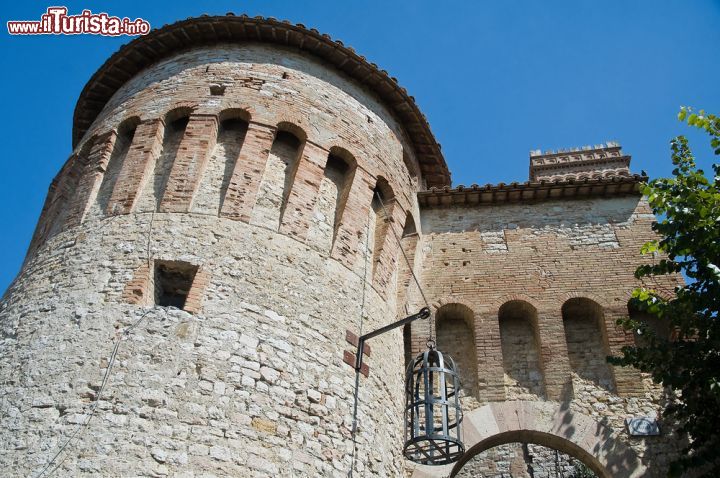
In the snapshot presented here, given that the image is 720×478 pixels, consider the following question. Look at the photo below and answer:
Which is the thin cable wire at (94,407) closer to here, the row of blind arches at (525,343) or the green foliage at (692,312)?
the row of blind arches at (525,343)

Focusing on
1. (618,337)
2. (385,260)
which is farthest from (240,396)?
(618,337)

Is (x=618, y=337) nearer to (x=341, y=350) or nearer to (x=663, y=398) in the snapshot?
(x=663, y=398)

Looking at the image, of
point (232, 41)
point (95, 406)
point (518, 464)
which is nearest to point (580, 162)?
point (518, 464)

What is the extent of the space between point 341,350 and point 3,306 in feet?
15.1

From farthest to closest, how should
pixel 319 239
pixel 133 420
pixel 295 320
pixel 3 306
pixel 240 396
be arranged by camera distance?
1. pixel 319 239
2. pixel 3 306
3. pixel 295 320
4. pixel 240 396
5. pixel 133 420

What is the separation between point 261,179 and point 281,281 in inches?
Answer: 70.0

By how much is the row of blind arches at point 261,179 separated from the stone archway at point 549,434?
9.99 ft

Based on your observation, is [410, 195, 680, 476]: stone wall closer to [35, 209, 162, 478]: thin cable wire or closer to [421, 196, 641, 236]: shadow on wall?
[421, 196, 641, 236]: shadow on wall

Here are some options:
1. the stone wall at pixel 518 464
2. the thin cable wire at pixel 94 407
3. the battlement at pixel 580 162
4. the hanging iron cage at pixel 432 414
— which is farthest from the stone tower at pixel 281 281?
the battlement at pixel 580 162

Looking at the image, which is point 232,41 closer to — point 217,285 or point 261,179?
point 261,179

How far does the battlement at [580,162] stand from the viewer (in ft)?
101

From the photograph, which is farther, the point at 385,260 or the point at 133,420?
the point at 385,260

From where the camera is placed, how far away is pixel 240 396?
22.7ft

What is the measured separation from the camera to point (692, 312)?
27.5ft
